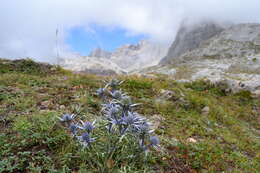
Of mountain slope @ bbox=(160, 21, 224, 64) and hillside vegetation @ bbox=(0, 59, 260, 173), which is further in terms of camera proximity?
mountain slope @ bbox=(160, 21, 224, 64)

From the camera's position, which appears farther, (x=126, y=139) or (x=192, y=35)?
(x=192, y=35)

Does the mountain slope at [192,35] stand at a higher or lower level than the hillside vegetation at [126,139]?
higher

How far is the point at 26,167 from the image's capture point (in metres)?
2.69

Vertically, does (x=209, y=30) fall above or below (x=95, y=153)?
above

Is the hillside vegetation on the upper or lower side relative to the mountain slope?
lower

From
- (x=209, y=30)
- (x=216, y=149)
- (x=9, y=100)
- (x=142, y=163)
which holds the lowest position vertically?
(x=216, y=149)

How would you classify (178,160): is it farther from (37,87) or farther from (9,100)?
(37,87)

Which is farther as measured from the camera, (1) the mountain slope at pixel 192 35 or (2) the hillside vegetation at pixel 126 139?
(1) the mountain slope at pixel 192 35

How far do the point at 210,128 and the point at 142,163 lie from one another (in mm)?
3613

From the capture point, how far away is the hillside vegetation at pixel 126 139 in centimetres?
275

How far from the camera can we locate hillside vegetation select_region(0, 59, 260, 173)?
9.01 ft

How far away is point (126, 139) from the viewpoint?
2.43 meters

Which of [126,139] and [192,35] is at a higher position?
[192,35]

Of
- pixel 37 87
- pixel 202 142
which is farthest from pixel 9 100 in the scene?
pixel 202 142
